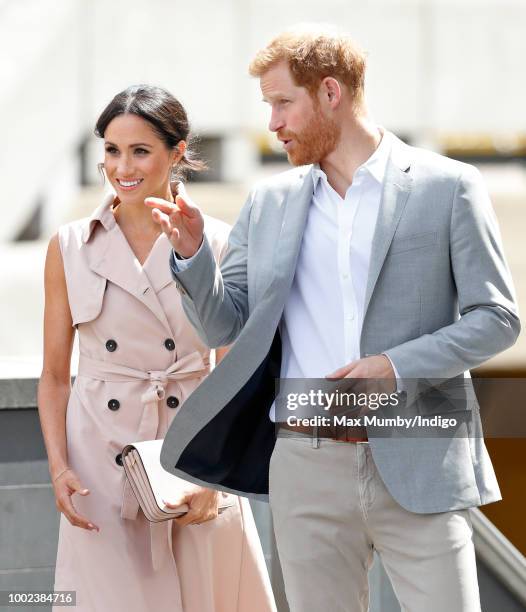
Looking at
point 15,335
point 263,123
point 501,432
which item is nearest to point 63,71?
point 263,123

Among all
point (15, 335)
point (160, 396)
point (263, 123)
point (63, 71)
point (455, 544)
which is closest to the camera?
point (455, 544)

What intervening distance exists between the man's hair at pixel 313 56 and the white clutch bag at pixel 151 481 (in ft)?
3.12

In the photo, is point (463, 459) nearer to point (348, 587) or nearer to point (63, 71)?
point (348, 587)

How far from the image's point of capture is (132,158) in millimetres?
3463

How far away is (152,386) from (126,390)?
7 centimetres

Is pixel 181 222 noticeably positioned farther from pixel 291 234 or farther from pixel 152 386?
pixel 152 386

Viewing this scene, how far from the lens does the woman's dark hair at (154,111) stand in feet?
11.4

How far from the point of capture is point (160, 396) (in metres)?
3.49

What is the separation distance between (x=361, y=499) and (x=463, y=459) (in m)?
0.24

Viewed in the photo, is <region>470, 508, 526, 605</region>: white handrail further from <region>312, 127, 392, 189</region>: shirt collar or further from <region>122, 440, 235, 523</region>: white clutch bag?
Answer: <region>312, 127, 392, 189</region>: shirt collar

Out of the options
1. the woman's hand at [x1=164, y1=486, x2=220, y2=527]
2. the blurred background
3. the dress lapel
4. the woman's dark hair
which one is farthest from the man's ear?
the blurred background

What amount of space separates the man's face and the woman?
0.54 m

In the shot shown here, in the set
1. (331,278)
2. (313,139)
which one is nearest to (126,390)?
(331,278)

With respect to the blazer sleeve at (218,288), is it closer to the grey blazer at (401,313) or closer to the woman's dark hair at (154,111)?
the grey blazer at (401,313)
